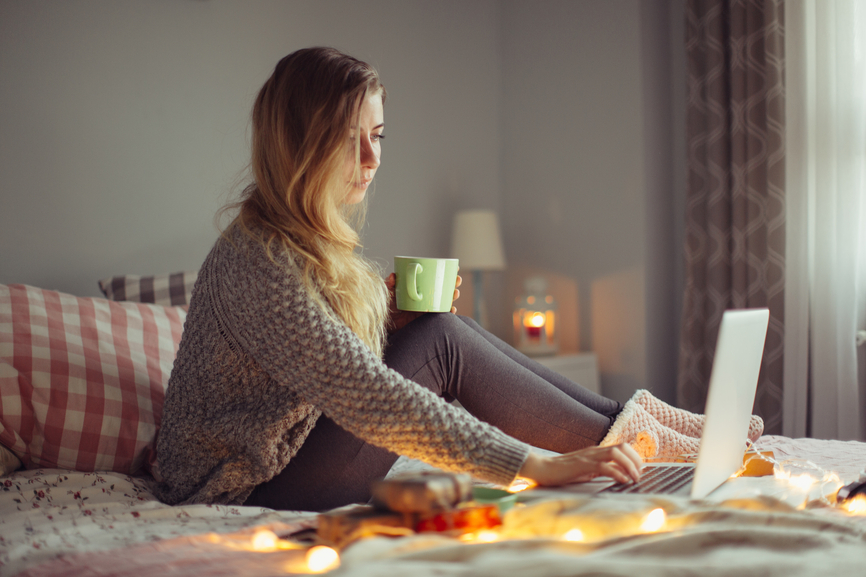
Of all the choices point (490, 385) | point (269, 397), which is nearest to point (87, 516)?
point (269, 397)

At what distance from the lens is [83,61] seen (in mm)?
1841

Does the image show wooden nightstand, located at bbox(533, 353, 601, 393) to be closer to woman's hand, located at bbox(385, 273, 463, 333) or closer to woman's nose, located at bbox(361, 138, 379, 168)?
woman's hand, located at bbox(385, 273, 463, 333)

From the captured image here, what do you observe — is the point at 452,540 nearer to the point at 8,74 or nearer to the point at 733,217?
the point at 8,74

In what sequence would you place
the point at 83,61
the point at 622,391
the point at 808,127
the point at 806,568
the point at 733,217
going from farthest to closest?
the point at 622,391
the point at 733,217
the point at 808,127
the point at 83,61
the point at 806,568

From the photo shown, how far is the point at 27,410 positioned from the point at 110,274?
2.40 feet

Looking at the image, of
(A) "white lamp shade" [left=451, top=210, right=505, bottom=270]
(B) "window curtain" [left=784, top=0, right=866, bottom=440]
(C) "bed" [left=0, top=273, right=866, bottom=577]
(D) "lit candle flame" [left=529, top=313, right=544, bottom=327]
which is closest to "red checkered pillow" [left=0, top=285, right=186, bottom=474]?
(C) "bed" [left=0, top=273, right=866, bottom=577]

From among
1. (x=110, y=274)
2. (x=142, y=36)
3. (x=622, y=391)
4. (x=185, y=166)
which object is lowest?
(x=622, y=391)

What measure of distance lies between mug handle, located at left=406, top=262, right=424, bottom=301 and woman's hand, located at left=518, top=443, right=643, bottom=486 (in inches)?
13.4

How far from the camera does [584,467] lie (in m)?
0.90

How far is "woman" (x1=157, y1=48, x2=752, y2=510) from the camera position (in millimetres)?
917

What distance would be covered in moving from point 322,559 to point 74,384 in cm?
78

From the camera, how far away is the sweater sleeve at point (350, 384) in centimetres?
90

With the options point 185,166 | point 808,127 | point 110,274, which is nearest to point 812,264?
point 808,127

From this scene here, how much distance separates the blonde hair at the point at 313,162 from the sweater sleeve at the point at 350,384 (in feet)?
0.33
